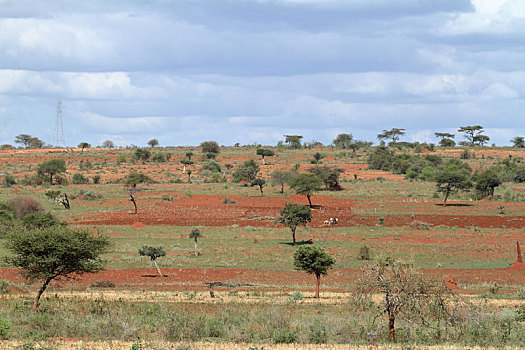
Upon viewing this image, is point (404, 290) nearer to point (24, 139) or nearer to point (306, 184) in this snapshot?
point (306, 184)

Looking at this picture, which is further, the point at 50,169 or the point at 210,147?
the point at 210,147

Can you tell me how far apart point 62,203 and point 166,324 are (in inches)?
2210

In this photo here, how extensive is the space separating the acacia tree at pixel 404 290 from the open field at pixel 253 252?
3.53 ft

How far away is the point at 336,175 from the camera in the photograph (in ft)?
280

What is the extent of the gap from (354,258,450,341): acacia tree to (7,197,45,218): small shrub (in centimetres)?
4690

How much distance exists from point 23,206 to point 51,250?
3806 cm

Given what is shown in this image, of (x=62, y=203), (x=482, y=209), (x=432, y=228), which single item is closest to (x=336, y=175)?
(x=482, y=209)

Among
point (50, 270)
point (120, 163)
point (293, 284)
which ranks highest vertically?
point (120, 163)

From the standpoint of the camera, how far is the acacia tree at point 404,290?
1673cm

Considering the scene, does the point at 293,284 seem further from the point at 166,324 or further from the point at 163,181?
the point at 163,181

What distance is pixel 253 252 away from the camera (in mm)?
41906

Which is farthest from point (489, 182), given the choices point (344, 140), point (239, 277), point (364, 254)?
point (344, 140)

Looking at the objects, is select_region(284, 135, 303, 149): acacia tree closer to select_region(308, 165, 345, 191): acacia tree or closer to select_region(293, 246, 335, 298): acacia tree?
select_region(308, 165, 345, 191): acacia tree

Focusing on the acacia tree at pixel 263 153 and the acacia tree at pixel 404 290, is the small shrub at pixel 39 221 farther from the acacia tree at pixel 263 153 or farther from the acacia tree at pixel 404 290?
the acacia tree at pixel 263 153
